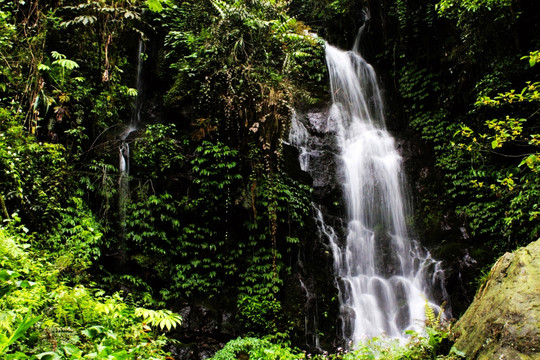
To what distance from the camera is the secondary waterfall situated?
7.01 metres

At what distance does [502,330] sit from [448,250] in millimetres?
5567

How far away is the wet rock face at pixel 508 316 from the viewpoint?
283 centimetres

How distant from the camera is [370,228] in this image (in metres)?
8.56

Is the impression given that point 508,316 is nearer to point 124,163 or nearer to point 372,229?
point 372,229

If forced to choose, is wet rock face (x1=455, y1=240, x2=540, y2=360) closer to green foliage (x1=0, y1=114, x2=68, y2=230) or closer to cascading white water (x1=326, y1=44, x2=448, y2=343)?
cascading white water (x1=326, y1=44, x2=448, y2=343)

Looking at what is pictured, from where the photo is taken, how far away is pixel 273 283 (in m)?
6.89

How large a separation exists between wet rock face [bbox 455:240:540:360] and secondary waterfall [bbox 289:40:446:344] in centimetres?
216

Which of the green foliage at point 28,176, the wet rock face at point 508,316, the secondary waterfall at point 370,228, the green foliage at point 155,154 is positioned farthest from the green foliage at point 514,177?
the green foliage at point 28,176

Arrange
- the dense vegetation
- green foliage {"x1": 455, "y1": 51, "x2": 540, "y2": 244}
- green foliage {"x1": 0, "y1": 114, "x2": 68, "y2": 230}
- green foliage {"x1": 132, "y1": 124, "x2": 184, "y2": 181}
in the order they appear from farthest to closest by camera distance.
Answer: green foliage {"x1": 132, "y1": 124, "x2": 184, "y2": 181}
green foliage {"x1": 455, "y1": 51, "x2": 540, "y2": 244}
the dense vegetation
green foliage {"x1": 0, "y1": 114, "x2": 68, "y2": 230}

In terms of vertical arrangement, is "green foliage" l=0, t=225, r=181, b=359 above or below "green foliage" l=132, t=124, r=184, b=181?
below

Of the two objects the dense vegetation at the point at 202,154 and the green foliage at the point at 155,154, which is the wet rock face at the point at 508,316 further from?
the green foliage at the point at 155,154

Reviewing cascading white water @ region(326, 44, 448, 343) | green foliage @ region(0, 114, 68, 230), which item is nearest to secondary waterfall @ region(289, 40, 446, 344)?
cascading white water @ region(326, 44, 448, 343)

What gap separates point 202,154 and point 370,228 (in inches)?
191

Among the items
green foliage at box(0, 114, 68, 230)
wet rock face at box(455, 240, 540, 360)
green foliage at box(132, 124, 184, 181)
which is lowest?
wet rock face at box(455, 240, 540, 360)
